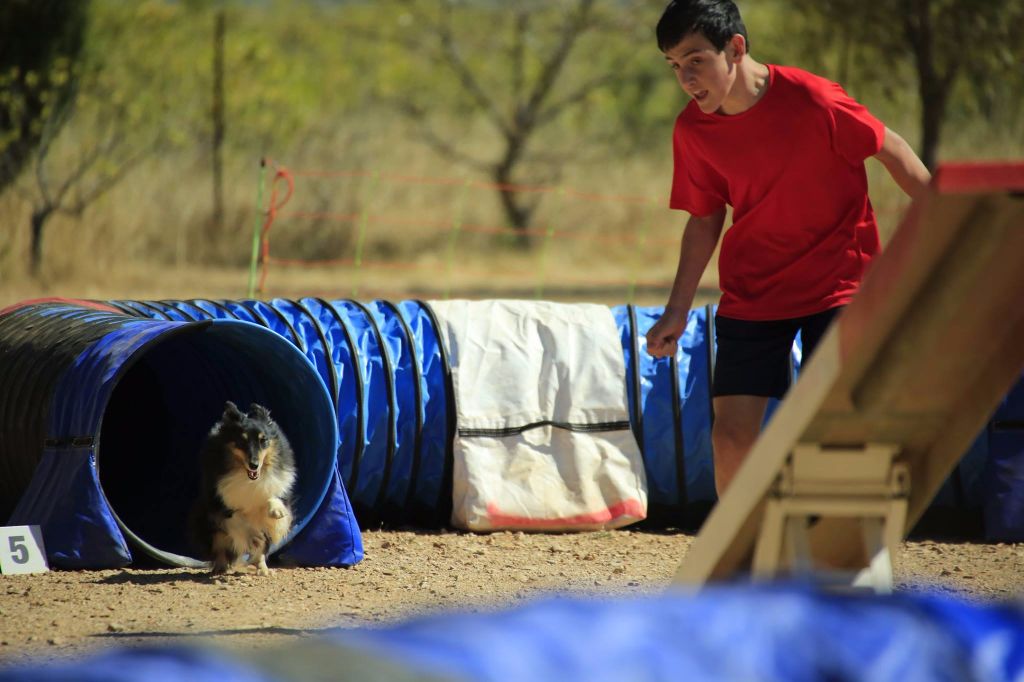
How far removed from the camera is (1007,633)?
6.63ft

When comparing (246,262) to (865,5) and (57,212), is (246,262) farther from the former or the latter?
(865,5)

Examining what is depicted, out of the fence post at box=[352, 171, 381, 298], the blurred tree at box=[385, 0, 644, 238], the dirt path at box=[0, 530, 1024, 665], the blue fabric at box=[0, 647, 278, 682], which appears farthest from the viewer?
the blurred tree at box=[385, 0, 644, 238]

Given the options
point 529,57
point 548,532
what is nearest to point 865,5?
point 529,57

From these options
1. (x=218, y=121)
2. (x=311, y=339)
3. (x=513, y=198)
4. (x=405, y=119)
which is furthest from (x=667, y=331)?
(x=405, y=119)

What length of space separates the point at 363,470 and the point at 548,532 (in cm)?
103

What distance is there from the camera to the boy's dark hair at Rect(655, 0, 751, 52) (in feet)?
12.5

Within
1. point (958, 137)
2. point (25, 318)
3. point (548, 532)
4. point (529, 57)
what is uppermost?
point (529, 57)

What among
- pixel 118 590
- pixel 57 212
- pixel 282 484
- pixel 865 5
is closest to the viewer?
pixel 118 590

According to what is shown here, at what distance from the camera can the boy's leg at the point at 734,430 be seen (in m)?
3.92

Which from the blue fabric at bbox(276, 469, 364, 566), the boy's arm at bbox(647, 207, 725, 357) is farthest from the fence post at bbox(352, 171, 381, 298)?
the boy's arm at bbox(647, 207, 725, 357)

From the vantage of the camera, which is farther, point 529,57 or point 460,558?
point 529,57

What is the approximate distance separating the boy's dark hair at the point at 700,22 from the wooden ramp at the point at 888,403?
150 cm

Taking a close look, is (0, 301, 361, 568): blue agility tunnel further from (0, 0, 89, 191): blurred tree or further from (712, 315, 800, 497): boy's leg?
(0, 0, 89, 191): blurred tree

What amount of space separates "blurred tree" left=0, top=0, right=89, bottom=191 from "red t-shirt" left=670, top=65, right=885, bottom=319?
13546 millimetres
